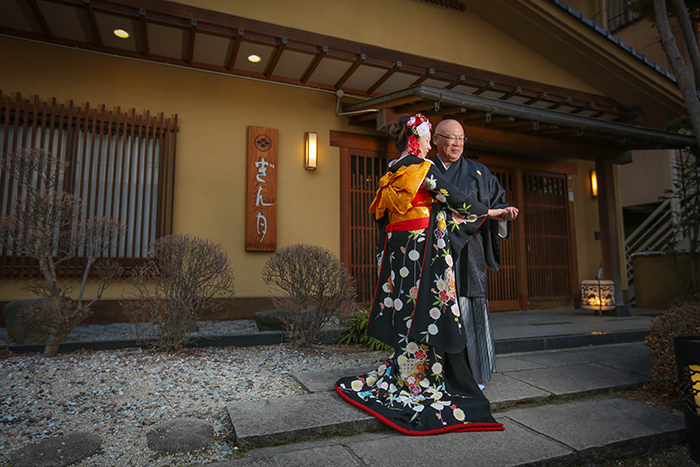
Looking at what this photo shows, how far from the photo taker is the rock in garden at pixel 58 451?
6.34 feet

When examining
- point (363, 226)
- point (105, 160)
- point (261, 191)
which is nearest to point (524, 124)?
point (363, 226)

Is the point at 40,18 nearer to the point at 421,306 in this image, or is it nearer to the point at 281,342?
the point at 281,342

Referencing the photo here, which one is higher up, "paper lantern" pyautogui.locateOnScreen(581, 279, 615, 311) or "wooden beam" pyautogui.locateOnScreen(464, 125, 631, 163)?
"wooden beam" pyautogui.locateOnScreen(464, 125, 631, 163)

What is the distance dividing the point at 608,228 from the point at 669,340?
5109mm

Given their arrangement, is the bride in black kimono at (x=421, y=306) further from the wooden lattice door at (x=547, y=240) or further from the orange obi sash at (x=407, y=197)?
the wooden lattice door at (x=547, y=240)

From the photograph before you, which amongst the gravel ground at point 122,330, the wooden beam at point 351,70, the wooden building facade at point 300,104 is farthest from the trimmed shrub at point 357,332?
the wooden beam at point 351,70

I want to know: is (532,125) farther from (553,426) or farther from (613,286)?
(553,426)

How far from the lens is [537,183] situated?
852cm

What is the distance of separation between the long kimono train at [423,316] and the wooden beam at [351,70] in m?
3.48

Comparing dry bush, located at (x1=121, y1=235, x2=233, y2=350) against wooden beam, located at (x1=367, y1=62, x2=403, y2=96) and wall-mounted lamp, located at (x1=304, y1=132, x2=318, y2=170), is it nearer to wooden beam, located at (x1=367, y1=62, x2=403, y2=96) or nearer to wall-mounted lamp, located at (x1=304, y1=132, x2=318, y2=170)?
wall-mounted lamp, located at (x1=304, y1=132, x2=318, y2=170)

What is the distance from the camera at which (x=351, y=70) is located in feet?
19.7

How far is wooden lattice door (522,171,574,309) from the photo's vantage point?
8258 mm

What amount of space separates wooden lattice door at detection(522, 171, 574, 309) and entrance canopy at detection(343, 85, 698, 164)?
1.04 meters

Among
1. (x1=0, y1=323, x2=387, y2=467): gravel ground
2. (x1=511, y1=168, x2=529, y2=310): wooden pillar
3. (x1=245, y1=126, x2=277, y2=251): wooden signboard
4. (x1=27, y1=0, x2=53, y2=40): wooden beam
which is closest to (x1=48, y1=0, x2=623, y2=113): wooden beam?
(x1=27, y1=0, x2=53, y2=40): wooden beam
